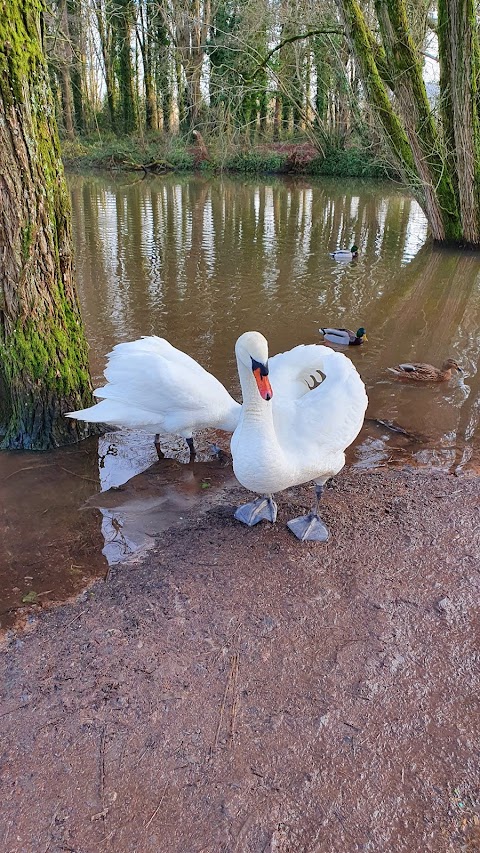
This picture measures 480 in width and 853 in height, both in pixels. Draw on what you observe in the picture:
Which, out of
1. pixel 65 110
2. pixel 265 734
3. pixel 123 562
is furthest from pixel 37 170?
pixel 65 110

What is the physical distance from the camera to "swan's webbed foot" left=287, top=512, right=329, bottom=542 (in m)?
3.92

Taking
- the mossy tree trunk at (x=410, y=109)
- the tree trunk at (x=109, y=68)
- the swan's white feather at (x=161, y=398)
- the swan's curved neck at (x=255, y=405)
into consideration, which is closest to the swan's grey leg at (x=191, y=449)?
the swan's white feather at (x=161, y=398)

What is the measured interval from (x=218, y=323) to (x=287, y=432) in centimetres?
537

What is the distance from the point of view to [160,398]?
4809mm

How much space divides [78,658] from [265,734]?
1029 millimetres

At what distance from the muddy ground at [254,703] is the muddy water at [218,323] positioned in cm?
65

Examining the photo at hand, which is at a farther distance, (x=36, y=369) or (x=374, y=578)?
(x=36, y=369)

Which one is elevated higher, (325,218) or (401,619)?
(325,218)

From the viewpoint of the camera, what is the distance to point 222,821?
2.24m

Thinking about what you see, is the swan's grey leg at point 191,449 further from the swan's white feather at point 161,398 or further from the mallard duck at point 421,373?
the mallard duck at point 421,373

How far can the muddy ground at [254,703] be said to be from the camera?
2.24m

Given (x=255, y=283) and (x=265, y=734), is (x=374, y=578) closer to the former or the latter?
(x=265, y=734)

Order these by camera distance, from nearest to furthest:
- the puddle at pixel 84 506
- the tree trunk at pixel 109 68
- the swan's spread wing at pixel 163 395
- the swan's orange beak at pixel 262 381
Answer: the swan's orange beak at pixel 262 381
the puddle at pixel 84 506
the swan's spread wing at pixel 163 395
the tree trunk at pixel 109 68

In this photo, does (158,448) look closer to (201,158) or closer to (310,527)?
(310,527)
